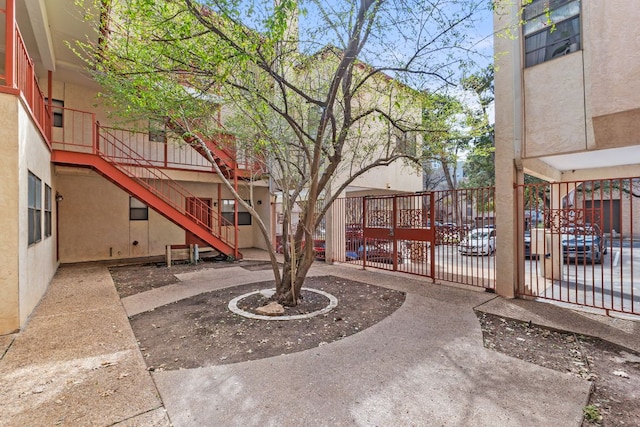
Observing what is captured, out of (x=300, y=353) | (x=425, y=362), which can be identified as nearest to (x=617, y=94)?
(x=425, y=362)

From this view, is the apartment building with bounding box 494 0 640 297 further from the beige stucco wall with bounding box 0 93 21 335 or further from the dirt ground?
the beige stucco wall with bounding box 0 93 21 335

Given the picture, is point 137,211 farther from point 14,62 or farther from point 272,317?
point 272,317

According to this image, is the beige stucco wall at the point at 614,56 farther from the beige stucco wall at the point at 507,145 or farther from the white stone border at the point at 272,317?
the white stone border at the point at 272,317

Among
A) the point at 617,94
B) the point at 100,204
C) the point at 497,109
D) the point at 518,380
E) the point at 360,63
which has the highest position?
the point at 360,63

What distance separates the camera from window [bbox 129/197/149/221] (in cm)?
1127

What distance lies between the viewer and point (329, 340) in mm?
4012

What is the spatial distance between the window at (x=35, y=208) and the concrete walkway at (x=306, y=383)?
151 cm

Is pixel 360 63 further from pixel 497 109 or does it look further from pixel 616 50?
pixel 616 50

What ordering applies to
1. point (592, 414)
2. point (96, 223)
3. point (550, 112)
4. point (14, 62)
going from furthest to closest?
point (96, 223), point (550, 112), point (14, 62), point (592, 414)

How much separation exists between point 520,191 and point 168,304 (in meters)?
7.08

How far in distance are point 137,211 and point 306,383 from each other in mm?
11007

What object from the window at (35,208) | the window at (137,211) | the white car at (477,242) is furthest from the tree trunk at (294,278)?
the window at (137,211)

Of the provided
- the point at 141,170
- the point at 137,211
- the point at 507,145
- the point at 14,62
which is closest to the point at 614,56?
the point at 507,145

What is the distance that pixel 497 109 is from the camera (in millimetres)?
6105
